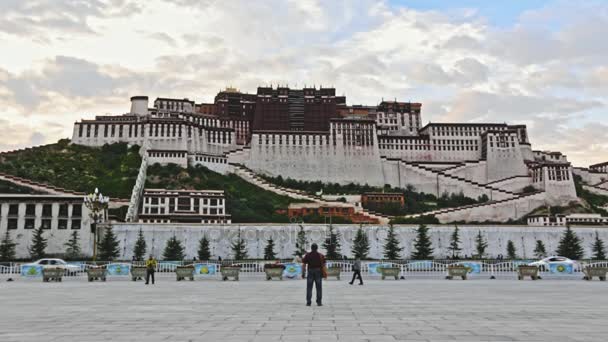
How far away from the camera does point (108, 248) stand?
56094 mm

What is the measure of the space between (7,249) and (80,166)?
38.0 metres

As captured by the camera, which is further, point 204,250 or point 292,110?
point 292,110

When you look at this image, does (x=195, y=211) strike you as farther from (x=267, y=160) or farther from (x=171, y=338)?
(x=171, y=338)

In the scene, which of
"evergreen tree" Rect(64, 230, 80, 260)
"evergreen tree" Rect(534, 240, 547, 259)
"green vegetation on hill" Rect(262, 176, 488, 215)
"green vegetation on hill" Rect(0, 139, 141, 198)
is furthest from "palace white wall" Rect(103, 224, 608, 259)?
"green vegetation on hill" Rect(262, 176, 488, 215)

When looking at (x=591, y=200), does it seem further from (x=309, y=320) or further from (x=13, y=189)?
(x=309, y=320)

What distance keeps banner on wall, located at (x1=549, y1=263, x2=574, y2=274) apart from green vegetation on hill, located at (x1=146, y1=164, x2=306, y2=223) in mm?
46163

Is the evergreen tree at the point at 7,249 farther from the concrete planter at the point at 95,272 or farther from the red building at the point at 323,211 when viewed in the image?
the red building at the point at 323,211

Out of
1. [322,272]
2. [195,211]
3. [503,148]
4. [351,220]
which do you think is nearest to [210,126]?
[195,211]

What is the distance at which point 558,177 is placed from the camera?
99.8 m

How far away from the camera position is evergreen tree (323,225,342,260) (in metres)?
57.4

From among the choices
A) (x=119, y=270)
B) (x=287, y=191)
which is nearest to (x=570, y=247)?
(x=287, y=191)

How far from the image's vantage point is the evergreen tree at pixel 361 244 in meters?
59.5

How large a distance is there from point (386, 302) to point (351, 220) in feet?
211

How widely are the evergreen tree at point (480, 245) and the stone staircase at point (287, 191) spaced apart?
54.4 feet
